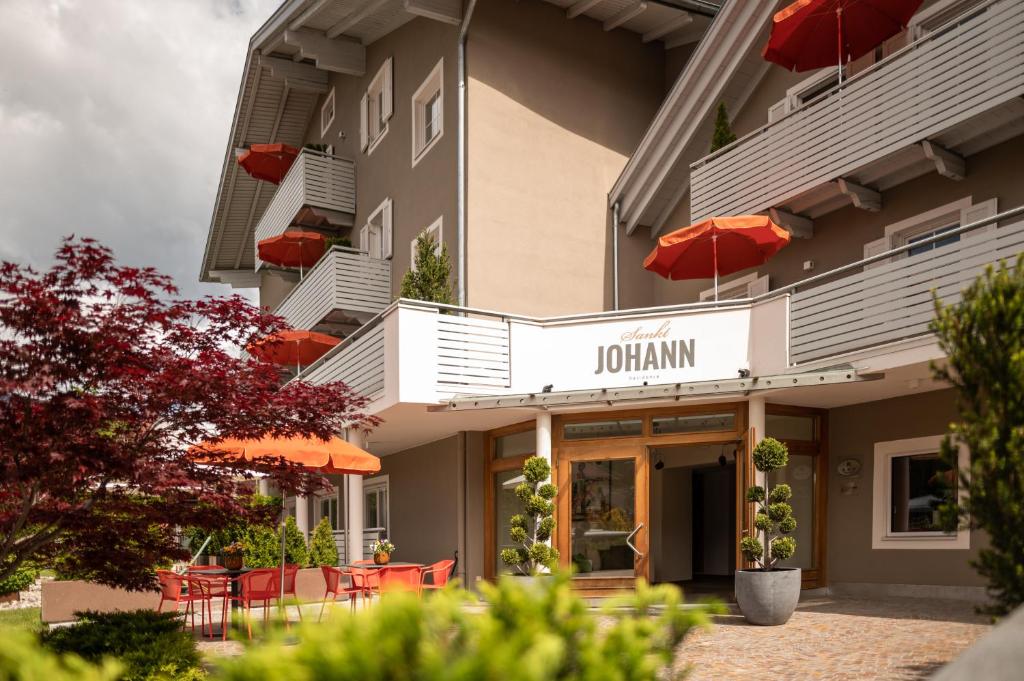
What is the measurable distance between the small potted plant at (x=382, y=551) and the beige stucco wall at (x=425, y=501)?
0.90 m

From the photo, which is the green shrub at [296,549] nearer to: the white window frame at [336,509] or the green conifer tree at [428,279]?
the white window frame at [336,509]

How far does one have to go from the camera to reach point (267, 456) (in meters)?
9.99

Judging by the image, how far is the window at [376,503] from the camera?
23.2 m

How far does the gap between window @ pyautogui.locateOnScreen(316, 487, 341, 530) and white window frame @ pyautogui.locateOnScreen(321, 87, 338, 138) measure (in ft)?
32.9

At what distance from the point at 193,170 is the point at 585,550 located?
126 meters

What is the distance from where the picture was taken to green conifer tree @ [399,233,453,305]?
1762cm

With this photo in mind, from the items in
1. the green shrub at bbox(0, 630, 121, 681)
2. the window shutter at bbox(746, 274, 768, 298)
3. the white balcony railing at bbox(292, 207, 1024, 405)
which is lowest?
the green shrub at bbox(0, 630, 121, 681)

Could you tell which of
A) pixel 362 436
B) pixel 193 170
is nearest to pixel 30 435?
pixel 362 436

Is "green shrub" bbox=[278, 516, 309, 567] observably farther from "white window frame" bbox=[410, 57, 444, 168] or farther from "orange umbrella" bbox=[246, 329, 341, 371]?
"white window frame" bbox=[410, 57, 444, 168]

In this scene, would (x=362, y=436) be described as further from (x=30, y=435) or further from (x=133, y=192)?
(x=133, y=192)

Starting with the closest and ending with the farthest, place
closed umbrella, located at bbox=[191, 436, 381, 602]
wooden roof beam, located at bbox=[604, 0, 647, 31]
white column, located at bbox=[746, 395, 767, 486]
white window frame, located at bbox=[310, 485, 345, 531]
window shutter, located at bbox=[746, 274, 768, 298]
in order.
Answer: closed umbrella, located at bbox=[191, 436, 381, 602] < white column, located at bbox=[746, 395, 767, 486] < window shutter, located at bbox=[746, 274, 768, 298] < wooden roof beam, located at bbox=[604, 0, 647, 31] < white window frame, located at bbox=[310, 485, 345, 531]

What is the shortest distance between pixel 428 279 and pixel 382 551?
4.94m

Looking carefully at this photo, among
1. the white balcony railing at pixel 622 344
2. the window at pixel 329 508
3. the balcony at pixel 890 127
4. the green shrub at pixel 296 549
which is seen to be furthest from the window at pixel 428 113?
the window at pixel 329 508

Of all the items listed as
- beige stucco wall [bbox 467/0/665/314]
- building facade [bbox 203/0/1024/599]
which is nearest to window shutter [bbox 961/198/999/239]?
building facade [bbox 203/0/1024/599]
